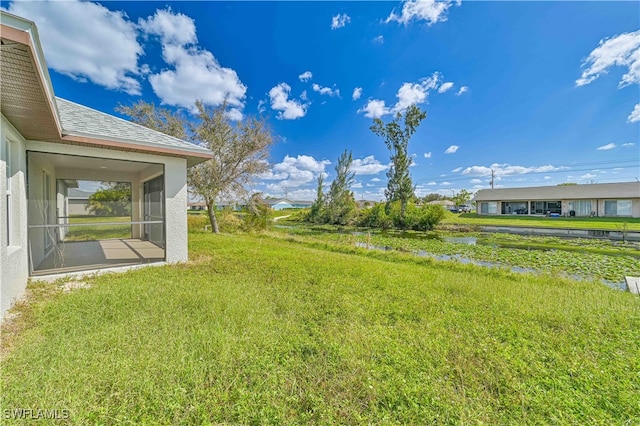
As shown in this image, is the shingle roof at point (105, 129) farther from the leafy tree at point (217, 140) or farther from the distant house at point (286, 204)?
the distant house at point (286, 204)

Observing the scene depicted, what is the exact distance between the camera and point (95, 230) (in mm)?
6523

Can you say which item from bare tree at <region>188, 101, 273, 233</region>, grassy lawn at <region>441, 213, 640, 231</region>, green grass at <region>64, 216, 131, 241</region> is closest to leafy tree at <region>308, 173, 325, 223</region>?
grassy lawn at <region>441, 213, 640, 231</region>

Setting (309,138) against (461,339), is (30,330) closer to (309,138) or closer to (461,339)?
(461,339)

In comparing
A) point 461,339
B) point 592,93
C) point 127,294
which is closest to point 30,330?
point 127,294

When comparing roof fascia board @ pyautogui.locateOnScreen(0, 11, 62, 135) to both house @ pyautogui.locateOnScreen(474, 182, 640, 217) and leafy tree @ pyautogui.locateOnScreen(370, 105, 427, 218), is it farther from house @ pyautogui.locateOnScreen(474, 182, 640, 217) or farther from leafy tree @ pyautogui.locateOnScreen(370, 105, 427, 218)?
house @ pyautogui.locateOnScreen(474, 182, 640, 217)

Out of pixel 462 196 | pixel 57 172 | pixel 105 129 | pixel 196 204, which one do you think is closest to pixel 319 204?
pixel 196 204

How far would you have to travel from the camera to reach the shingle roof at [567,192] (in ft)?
76.5

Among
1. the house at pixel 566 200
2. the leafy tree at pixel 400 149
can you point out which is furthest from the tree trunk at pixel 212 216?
the house at pixel 566 200

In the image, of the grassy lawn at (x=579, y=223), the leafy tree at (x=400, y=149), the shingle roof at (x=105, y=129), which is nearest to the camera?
the shingle roof at (x=105, y=129)

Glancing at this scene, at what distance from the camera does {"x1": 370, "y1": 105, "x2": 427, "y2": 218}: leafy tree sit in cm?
2392

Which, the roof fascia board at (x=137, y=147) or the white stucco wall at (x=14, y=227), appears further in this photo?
the roof fascia board at (x=137, y=147)

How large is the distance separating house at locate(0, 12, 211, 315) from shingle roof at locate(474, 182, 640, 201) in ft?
114

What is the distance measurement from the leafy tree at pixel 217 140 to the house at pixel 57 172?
194 inches

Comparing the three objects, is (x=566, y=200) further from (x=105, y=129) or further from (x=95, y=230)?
(x=95, y=230)
